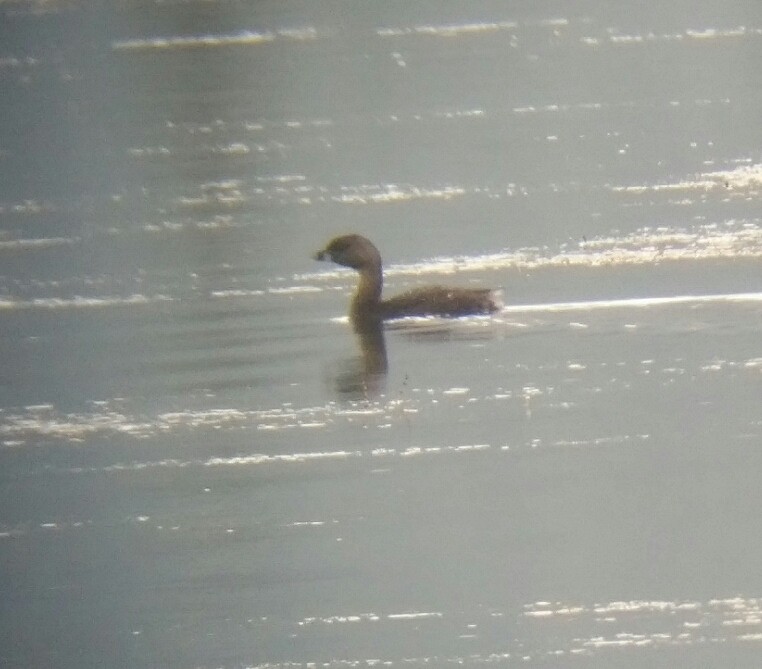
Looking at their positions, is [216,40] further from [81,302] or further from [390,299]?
[390,299]

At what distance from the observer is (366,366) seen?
888 centimetres

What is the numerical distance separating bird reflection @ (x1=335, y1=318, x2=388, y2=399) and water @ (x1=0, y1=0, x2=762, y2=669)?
0.09 ft

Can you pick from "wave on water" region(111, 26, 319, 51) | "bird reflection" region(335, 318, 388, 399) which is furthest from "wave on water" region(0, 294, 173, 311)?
"wave on water" region(111, 26, 319, 51)

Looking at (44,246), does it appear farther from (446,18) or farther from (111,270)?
(446,18)

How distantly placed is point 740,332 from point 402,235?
2991 mm

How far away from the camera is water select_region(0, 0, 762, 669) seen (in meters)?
6.23

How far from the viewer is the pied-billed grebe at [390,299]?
944 centimetres

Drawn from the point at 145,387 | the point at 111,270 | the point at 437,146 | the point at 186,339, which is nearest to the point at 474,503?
the point at 145,387

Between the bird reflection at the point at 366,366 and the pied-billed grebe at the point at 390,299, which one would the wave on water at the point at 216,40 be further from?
the bird reflection at the point at 366,366

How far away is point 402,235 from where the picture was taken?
37.7ft

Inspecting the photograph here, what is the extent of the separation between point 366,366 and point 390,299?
77 centimetres

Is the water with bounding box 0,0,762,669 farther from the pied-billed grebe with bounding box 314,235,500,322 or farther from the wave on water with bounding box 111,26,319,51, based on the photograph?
the wave on water with bounding box 111,26,319,51

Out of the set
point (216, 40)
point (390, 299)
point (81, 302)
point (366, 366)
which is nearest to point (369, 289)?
point (390, 299)

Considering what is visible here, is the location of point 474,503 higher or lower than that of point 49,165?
lower
